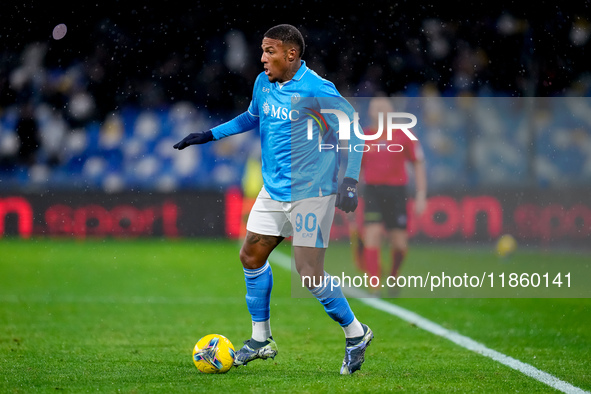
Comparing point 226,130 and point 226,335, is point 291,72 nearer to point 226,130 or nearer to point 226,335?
point 226,130

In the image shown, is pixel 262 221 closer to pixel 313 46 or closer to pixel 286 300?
pixel 286 300

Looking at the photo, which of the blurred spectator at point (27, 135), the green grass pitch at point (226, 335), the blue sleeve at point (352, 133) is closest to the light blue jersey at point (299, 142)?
the blue sleeve at point (352, 133)

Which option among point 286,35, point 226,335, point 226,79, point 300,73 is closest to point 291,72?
point 300,73

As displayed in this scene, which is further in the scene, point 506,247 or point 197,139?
point 506,247

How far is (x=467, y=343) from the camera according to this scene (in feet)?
18.1

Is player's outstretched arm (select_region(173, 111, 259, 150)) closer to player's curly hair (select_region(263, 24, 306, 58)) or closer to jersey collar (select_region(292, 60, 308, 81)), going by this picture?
jersey collar (select_region(292, 60, 308, 81))

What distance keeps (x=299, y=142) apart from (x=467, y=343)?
1966 millimetres

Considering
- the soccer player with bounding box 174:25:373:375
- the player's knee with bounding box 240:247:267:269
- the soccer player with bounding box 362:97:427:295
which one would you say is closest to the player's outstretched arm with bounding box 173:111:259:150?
the soccer player with bounding box 174:25:373:375

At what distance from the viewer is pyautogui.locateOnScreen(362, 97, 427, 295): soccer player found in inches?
325

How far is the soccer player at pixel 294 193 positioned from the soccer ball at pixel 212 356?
Answer: 0.36 feet

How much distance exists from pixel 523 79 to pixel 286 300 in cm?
915

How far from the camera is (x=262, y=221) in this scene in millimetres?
4426

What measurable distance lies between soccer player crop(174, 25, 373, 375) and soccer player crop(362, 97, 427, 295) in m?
3.71

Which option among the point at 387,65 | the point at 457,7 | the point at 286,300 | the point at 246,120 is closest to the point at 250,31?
the point at 387,65
